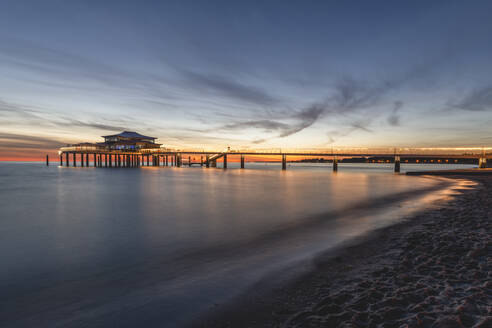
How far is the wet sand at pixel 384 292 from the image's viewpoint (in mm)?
3529

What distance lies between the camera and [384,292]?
4258mm

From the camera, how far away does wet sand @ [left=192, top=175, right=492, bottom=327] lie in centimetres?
353

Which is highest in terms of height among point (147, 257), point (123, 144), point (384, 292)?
point (123, 144)

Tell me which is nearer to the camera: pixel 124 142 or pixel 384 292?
pixel 384 292

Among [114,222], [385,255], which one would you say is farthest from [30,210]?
[385,255]

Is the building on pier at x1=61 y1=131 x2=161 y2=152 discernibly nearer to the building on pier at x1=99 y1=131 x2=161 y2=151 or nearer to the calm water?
the building on pier at x1=99 y1=131 x2=161 y2=151

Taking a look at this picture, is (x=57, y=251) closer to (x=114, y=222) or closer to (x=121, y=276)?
(x=121, y=276)

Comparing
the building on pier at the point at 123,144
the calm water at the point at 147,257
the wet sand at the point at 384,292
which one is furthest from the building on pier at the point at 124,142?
the wet sand at the point at 384,292

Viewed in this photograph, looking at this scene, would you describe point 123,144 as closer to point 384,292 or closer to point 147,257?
point 147,257

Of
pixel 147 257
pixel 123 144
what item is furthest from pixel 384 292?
pixel 123 144

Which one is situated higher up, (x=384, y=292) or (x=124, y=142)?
(x=124, y=142)

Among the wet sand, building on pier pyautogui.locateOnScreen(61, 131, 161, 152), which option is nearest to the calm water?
the wet sand

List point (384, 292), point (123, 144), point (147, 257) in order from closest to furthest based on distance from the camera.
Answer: point (384, 292) < point (147, 257) < point (123, 144)

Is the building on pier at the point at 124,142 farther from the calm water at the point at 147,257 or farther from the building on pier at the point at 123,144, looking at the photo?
the calm water at the point at 147,257
